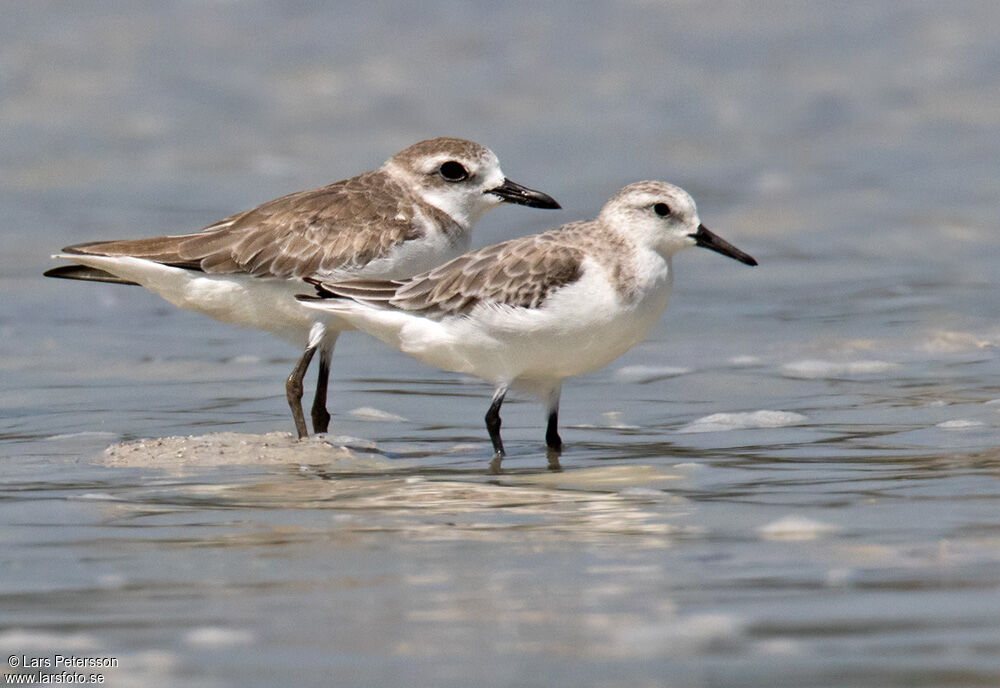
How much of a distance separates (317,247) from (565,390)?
78.2 inches

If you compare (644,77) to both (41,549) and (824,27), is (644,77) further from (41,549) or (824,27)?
(41,549)

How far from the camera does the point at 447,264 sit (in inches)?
309

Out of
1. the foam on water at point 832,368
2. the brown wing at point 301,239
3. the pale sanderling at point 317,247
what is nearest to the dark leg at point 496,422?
the pale sanderling at point 317,247

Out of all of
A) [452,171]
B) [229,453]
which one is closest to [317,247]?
[452,171]

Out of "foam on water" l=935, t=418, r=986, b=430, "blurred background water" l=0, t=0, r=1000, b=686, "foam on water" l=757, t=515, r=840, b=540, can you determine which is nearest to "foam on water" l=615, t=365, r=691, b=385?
A: "blurred background water" l=0, t=0, r=1000, b=686

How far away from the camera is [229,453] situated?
7.40 m

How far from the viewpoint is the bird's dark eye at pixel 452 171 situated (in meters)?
8.71

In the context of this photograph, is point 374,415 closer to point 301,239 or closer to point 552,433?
point 301,239

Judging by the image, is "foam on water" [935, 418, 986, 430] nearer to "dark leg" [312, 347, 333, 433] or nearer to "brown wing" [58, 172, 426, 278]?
"brown wing" [58, 172, 426, 278]

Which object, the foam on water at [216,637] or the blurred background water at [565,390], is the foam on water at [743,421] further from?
the foam on water at [216,637]

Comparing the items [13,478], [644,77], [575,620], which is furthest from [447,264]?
[644,77]

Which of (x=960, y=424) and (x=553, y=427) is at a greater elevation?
(x=960, y=424)

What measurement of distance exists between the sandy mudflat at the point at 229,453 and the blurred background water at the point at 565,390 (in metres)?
0.11

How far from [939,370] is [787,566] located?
4662mm
